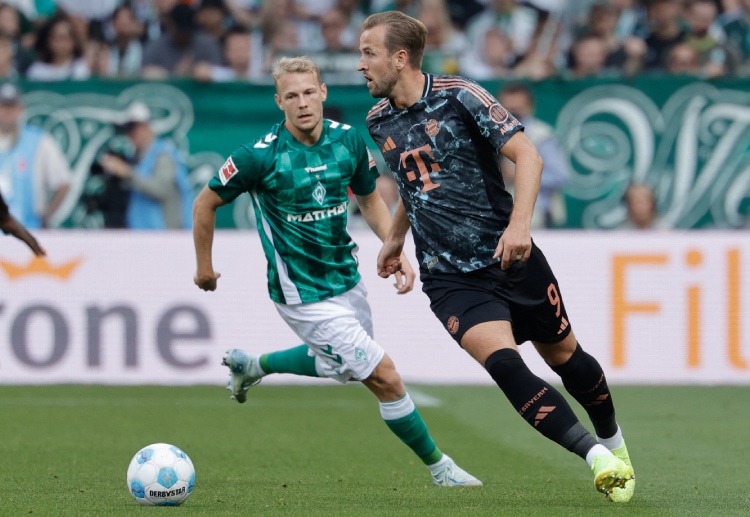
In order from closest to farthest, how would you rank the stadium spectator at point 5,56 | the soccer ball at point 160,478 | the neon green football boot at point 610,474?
the neon green football boot at point 610,474 → the soccer ball at point 160,478 → the stadium spectator at point 5,56

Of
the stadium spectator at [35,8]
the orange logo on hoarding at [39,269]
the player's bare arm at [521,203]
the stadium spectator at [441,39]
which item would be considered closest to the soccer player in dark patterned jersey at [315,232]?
the player's bare arm at [521,203]

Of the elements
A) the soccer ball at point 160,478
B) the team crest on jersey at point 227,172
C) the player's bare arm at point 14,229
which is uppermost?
the team crest on jersey at point 227,172

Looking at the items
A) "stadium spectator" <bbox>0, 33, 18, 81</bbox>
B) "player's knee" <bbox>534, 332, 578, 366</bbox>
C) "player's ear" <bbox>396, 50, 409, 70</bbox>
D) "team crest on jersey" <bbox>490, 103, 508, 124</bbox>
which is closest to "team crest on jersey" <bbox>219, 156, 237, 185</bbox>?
"player's ear" <bbox>396, 50, 409, 70</bbox>

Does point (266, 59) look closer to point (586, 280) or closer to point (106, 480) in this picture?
point (586, 280)

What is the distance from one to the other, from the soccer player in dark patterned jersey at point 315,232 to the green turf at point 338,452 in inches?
20.3

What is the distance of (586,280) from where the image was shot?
13008 millimetres

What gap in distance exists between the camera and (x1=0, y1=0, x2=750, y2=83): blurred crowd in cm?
1498

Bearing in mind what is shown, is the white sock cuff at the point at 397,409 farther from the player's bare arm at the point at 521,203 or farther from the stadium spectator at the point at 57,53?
the stadium spectator at the point at 57,53

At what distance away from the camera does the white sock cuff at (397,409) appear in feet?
22.8

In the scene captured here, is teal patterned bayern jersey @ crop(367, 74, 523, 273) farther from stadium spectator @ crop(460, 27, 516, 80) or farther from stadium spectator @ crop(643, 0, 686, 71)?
stadium spectator @ crop(643, 0, 686, 71)

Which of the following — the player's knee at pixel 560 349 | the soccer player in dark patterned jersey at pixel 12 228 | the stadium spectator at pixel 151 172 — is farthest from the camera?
the stadium spectator at pixel 151 172

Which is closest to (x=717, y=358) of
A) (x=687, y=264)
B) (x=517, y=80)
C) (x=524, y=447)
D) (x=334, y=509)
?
(x=687, y=264)

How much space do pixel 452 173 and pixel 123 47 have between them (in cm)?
984

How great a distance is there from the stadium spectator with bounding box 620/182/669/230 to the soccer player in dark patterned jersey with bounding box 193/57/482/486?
7061 millimetres
